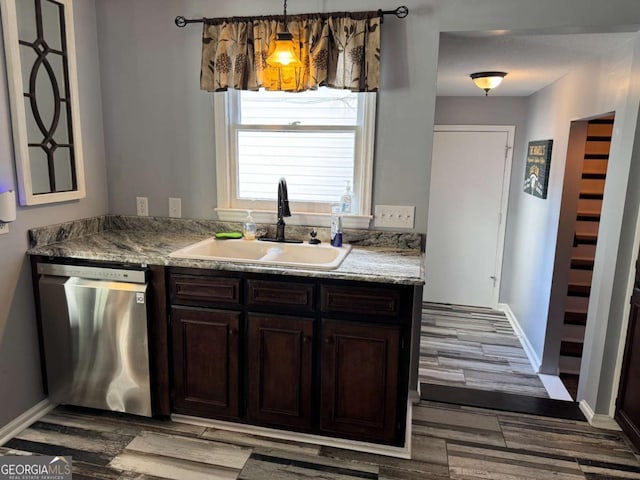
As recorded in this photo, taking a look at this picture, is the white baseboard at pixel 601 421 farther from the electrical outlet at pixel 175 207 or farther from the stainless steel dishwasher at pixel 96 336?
the electrical outlet at pixel 175 207

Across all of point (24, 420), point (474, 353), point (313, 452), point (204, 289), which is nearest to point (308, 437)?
point (313, 452)

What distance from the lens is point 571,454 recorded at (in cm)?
225

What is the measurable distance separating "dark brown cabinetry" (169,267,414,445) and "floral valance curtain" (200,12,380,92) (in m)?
1.06

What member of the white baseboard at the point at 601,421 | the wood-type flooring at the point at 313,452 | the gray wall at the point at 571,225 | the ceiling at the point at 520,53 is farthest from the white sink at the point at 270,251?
the white baseboard at the point at 601,421

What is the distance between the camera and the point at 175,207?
2.80 metres

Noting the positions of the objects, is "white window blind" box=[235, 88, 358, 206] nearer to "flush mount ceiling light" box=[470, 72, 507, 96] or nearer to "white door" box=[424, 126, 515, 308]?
"flush mount ceiling light" box=[470, 72, 507, 96]

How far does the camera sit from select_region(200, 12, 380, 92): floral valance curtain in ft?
7.63

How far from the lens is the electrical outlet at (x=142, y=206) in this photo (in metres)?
2.84

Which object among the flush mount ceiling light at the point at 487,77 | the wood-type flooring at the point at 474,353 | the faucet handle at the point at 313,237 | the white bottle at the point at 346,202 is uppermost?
the flush mount ceiling light at the point at 487,77

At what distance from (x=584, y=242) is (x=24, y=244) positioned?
392cm

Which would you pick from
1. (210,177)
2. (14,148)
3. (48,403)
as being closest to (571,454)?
(210,177)

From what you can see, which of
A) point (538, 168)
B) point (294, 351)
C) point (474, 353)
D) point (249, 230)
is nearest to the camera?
point (294, 351)

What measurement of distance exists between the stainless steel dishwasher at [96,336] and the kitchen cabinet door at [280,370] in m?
0.56

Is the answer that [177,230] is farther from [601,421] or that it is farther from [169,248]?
[601,421]
